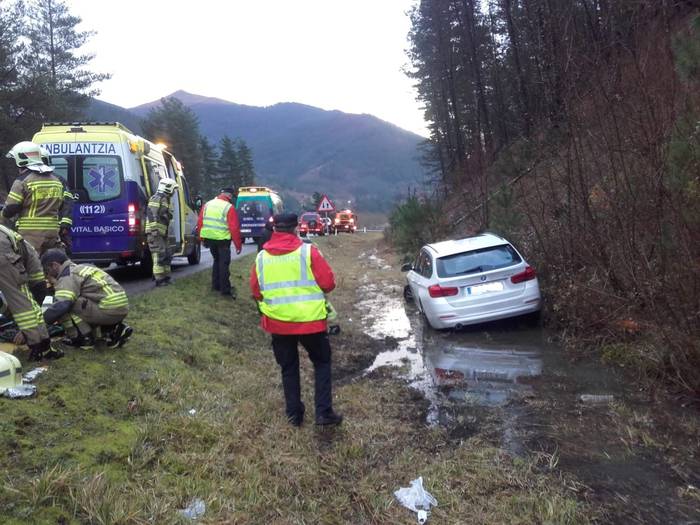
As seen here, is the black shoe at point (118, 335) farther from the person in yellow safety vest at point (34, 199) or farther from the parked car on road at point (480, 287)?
the parked car on road at point (480, 287)

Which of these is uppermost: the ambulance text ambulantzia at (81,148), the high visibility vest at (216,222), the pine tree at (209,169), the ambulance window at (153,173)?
the pine tree at (209,169)

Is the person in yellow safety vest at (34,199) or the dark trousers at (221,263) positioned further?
the dark trousers at (221,263)

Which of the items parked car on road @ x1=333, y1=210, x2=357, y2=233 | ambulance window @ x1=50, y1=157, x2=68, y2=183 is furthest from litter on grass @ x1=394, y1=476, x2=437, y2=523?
parked car on road @ x1=333, y1=210, x2=357, y2=233

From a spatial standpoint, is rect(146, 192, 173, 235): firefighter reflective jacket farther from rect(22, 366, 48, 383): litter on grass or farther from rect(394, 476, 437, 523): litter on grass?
rect(394, 476, 437, 523): litter on grass

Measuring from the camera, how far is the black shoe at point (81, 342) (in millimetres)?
5293

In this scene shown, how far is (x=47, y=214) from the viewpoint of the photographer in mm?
6223

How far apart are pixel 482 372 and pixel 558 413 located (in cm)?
162

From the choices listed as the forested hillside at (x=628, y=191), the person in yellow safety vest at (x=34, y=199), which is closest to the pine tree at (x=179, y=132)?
the forested hillside at (x=628, y=191)

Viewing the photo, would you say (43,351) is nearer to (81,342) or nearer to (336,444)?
(81,342)

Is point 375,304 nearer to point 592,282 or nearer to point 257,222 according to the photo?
point 592,282

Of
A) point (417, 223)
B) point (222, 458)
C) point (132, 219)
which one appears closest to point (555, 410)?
point (222, 458)

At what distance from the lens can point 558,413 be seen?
16.5ft

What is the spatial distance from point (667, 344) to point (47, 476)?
4.97 metres

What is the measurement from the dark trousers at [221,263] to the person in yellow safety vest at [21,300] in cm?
433
